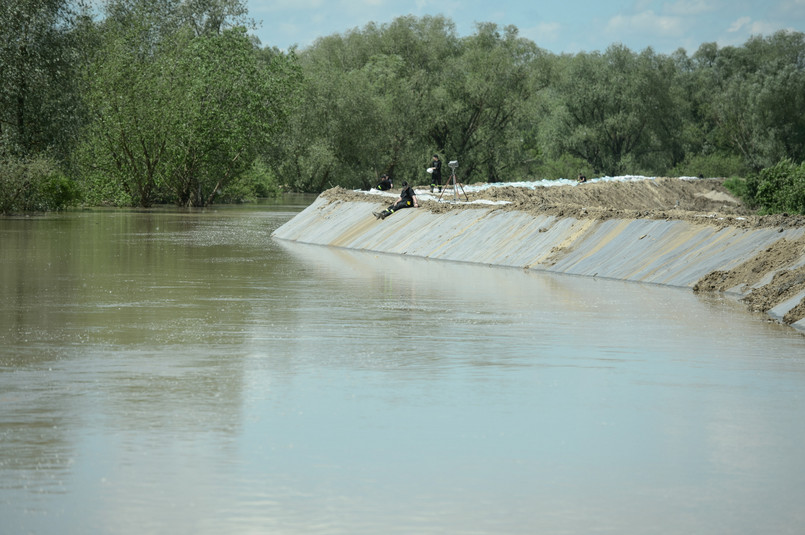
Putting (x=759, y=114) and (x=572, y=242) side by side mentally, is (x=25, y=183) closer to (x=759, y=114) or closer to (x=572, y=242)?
(x=572, y=242)

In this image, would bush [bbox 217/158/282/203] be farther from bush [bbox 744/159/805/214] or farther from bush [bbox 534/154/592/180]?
bush [bbox 744/159/805/214]

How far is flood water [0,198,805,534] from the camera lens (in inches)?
243

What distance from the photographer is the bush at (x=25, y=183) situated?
155 feet

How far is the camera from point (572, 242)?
2577 centimetres

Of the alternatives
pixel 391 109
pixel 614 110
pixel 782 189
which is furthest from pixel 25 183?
pixel 614 110

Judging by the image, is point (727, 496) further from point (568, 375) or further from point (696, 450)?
point (568, 375)

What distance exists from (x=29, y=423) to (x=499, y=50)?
76739 mm

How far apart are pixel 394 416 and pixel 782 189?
46.0m

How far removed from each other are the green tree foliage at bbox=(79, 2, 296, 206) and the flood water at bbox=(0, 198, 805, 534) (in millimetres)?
50163

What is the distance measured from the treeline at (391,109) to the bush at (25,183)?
17.2 ft

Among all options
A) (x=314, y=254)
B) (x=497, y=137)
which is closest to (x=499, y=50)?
(x=497, y=137)

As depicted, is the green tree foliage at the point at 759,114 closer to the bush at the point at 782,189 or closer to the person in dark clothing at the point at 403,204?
the bush at the point at 782,189

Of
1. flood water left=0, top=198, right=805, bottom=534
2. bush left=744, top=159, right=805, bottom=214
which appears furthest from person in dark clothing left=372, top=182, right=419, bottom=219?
bush left=744, top=159, right=805, bottom=214

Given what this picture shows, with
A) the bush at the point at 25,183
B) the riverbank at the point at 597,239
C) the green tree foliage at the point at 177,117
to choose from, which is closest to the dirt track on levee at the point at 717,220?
the riverbank at the point at 597,239
